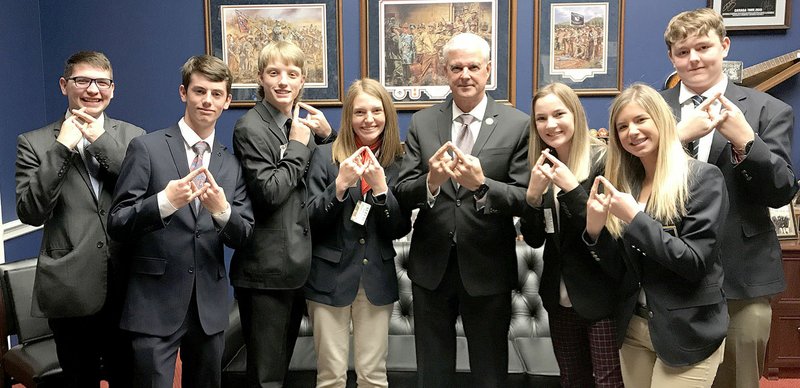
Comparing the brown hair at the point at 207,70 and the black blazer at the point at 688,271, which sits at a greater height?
the brown hair at the point at 207,70

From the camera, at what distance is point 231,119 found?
14.3ft

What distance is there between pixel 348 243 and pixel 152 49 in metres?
2.66

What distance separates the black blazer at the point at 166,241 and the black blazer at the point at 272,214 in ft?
0.26

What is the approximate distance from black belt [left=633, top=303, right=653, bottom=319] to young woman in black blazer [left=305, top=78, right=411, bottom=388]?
91 cm

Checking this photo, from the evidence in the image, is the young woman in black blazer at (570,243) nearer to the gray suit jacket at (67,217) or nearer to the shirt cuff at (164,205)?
the shirt cuff at (164,205)

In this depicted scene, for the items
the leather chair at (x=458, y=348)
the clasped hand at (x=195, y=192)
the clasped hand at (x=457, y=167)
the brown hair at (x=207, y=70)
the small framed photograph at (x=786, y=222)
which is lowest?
the leather chair at (x=458, y=348)

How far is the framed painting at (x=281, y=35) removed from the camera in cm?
419

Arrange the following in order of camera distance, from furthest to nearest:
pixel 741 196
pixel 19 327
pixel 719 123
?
pixel 19 327
pixel 741 196
pixel 719 123

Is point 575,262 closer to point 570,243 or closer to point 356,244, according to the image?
point 570,243

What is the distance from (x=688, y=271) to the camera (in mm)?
1847

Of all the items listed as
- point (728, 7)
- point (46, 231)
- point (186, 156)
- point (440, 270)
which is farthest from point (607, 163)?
point (728, 7)

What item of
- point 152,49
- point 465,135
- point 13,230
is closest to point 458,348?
point 465,135

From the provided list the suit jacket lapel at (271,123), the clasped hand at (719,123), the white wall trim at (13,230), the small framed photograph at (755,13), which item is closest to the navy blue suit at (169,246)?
the suit jacket lapel at (271,123)

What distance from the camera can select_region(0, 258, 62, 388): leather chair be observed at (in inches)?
121
